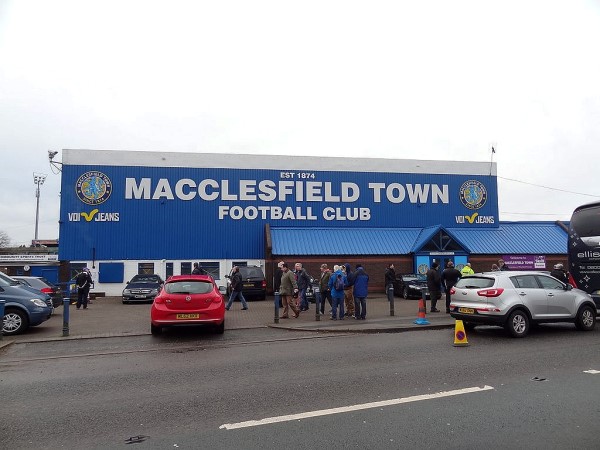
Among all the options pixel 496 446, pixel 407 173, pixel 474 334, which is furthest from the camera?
pixel 407 173

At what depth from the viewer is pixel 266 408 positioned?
526cm

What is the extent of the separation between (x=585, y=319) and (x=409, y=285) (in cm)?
1124

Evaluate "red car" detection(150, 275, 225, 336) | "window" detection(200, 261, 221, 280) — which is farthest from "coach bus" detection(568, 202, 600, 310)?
"window" detection(200, 261, 221, 280)

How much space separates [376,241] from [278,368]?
70.2 feet

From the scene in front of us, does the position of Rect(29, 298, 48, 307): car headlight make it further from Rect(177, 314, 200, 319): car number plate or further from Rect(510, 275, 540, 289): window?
Rect(510, 275, 540, 289): window

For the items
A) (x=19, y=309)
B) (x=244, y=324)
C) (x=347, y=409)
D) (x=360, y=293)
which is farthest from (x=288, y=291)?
(x=347, y=409)

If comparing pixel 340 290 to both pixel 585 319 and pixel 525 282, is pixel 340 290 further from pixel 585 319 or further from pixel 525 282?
pixel 585 319

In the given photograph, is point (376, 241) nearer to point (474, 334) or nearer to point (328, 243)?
point (328, 243)

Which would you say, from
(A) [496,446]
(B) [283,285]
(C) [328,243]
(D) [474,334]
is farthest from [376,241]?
(A) [496,446]

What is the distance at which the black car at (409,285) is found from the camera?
864 inches

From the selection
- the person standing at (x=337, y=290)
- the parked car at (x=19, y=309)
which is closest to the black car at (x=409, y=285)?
the person standing at (x=337, y=290)

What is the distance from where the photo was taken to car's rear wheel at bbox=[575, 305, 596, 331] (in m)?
11.1

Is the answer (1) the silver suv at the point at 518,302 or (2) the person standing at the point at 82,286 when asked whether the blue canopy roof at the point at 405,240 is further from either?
(1) the silver suv at the point at 518,302

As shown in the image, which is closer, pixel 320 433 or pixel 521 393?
pixel 320 433
